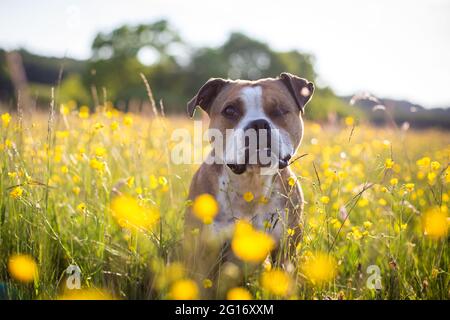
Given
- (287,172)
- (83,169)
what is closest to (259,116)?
(287,172)

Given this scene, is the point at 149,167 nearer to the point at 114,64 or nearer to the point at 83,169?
the point at 83,169

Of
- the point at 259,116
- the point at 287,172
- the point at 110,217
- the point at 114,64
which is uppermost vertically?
the point at 114,64

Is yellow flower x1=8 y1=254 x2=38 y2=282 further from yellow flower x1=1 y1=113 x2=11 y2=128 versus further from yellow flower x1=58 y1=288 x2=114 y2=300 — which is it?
yellow flower x1=1 y1=113 x2=11 y2=128

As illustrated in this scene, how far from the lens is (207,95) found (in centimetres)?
355

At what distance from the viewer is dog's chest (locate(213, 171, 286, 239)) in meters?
3.04

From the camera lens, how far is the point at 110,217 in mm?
3518

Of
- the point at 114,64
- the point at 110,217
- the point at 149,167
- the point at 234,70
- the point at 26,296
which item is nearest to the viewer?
the point at 26,296

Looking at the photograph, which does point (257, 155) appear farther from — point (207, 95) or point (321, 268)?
point (207, 95)

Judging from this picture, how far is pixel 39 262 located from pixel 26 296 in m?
0.24

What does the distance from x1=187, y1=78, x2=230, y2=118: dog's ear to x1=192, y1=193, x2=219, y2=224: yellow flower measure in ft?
2.36

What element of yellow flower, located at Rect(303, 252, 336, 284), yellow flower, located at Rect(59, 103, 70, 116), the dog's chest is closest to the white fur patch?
the dog's chest

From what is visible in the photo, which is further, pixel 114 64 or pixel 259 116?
pixel 114 64

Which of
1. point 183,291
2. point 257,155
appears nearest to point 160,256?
point 183,291
